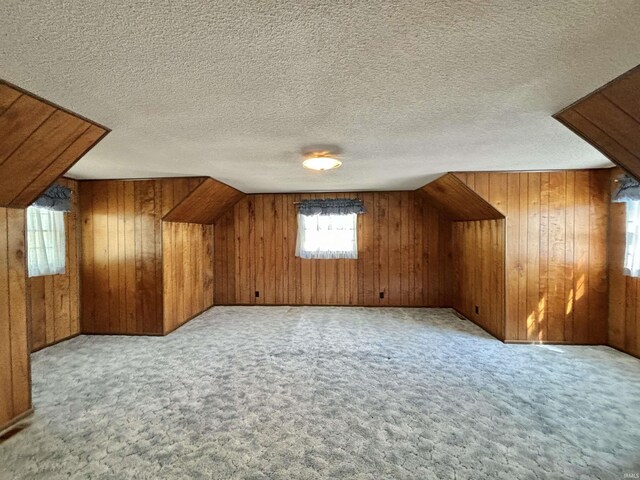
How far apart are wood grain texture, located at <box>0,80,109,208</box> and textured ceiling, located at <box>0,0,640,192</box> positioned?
4.6 inches

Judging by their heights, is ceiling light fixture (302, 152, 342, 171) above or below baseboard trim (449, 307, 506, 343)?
above

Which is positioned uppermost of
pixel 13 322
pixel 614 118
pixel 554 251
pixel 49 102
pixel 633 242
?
pixel 49 102

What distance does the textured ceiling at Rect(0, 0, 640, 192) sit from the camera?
3.14ft

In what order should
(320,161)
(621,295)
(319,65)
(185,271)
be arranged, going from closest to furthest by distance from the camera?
1. (319,65)
2. (320,161)
3. (621,295)
4. (185,271)

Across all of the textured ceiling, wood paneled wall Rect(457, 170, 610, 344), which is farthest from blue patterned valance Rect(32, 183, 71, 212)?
wood paneled wall Rect(457, 170, 610, 344)

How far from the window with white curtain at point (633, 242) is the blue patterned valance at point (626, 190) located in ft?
0.39

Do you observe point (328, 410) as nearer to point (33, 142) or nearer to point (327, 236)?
point (33, 142)

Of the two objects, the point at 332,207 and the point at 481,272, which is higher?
the point at 332,207

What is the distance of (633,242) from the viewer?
117 inches

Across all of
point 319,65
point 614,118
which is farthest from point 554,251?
point 319,65

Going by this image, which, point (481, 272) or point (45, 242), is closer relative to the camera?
point (45, 242)

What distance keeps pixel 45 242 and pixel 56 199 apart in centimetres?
52

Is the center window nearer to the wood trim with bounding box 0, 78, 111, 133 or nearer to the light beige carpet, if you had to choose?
the light beige carpet

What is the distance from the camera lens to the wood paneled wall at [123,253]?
12.5 ft
